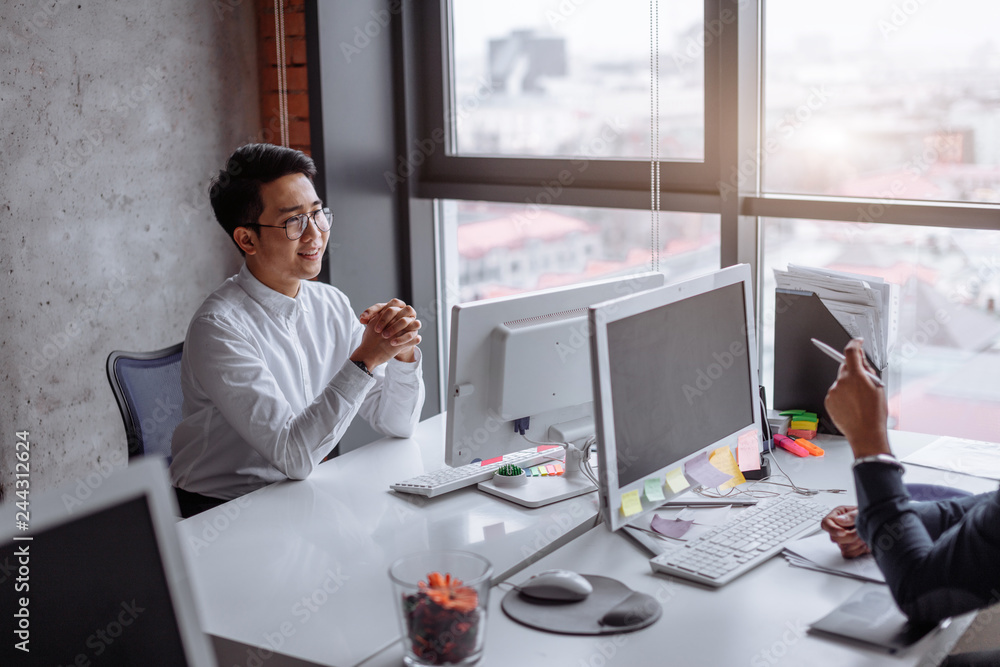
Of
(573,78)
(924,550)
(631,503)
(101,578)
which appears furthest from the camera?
(573,78)

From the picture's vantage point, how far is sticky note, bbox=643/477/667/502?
1.58 m

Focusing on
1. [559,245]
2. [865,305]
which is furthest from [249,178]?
[865,305]

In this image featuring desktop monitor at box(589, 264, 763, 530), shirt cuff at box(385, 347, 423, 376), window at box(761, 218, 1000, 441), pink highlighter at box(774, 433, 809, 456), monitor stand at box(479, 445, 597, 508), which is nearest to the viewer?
desktop monitor at box(589, 264, 763, 530)

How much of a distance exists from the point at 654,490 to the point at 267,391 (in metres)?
0.89

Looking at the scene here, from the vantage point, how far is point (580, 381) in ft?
6.28

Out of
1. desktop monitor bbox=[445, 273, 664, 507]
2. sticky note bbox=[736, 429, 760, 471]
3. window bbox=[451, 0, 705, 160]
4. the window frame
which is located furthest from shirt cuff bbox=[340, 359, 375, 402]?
window bbox=[451, 0, 705, 160]

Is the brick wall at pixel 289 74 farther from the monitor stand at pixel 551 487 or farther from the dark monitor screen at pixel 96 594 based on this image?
the dark monitor screen at pixel 96 594

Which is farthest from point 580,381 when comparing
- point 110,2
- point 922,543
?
point 110,2

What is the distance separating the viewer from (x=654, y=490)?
160cm

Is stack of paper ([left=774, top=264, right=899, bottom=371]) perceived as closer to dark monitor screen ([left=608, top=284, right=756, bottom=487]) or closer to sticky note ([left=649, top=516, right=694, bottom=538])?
dark monitor screen ([left=608, top=284, right=756, bottom=487])

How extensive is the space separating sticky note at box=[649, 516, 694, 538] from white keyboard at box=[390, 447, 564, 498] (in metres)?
0.40

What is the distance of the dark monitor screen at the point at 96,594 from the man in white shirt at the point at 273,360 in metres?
1.23

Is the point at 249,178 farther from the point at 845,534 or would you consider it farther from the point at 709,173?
the point at 845,534

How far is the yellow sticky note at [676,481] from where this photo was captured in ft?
5.36
